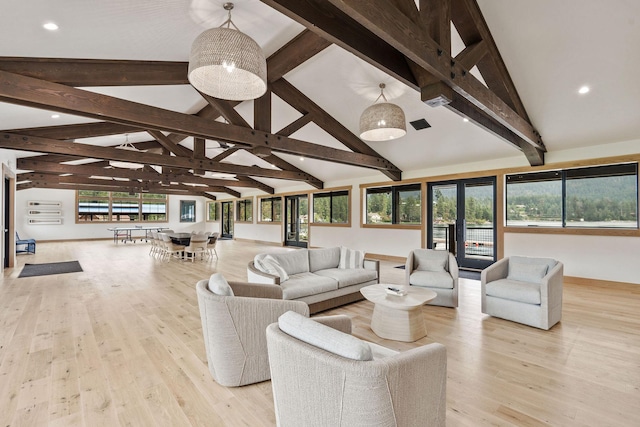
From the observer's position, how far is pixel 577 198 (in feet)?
18.9

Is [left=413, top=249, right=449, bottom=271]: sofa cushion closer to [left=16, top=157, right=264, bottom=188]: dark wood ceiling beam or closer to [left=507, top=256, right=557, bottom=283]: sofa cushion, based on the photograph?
[left=507, top=256, right=557, bottom=283]: sofa cushion

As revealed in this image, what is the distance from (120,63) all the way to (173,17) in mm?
1283

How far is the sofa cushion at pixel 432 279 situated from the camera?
421 centimetres

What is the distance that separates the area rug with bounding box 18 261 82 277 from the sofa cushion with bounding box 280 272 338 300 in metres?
6.04

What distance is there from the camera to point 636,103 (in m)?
4.32

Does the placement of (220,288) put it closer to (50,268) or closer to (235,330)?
(235,330)

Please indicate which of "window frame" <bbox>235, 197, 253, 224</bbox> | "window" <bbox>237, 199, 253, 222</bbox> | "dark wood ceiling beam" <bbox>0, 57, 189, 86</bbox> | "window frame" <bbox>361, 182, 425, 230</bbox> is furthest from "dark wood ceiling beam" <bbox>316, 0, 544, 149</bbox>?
"window" <bbox>237, 199, 253, 222</bbox>

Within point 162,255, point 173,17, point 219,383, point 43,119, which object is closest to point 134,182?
point 162,255

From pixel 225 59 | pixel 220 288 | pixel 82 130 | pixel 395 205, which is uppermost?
pixel 82 130

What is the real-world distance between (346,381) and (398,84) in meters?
4.95

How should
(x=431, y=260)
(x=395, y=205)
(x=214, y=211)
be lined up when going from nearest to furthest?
(x=431, y=260) < (x=395, y=205) < (x=214, y=211)

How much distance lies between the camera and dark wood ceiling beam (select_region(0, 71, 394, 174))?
3326mm

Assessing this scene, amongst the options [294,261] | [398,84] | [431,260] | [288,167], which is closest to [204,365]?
[294,261]

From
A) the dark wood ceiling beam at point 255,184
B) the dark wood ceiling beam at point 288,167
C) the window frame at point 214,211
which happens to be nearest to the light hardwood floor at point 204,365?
the dark wood ceiling beam at point 288,167
